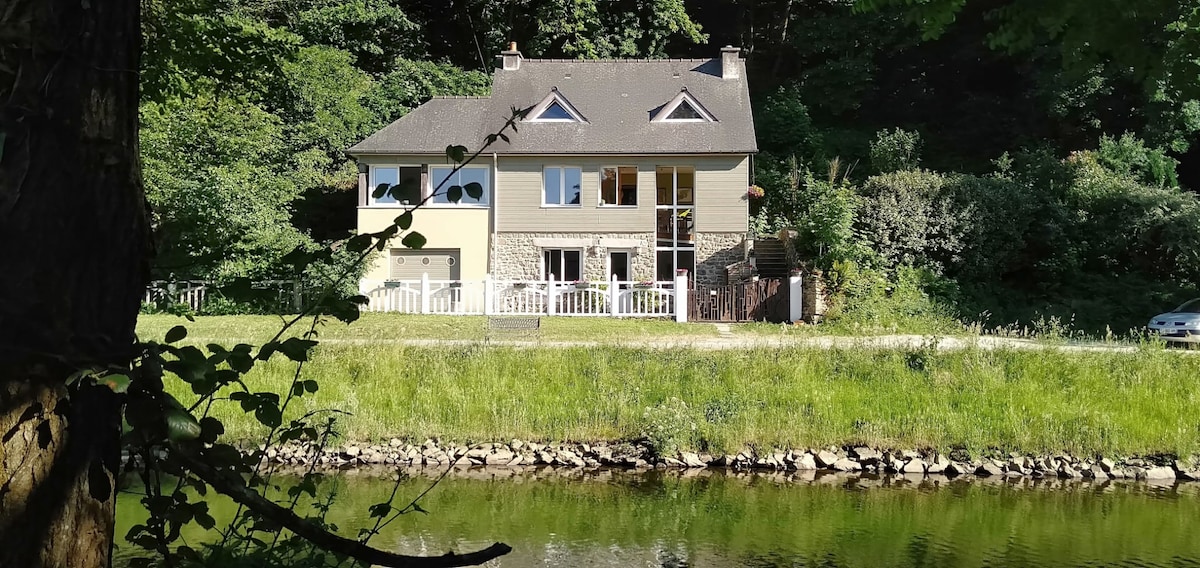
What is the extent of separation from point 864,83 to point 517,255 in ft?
53.8

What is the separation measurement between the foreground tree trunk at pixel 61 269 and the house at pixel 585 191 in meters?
23.9

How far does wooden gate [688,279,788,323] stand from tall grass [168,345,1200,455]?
723 cm

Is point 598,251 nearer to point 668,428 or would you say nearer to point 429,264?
point 429,264

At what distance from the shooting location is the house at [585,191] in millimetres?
25734

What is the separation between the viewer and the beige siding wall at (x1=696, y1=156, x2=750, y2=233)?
25.7 metres

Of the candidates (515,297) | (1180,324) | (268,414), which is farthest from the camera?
(515,297)

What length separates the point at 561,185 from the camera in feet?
86.5

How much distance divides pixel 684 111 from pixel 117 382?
83.6ft

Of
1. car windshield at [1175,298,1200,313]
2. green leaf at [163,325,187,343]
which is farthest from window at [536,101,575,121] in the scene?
green leaf at [163,325,187,343]

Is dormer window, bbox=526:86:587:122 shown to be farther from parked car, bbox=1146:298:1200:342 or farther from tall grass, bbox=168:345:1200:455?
parked car, bbox=1146:298:1200:342

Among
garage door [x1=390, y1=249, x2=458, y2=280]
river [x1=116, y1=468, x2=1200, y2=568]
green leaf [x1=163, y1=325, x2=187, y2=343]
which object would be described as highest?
garage door [x1=390, y1=249, x2=458, y2=280]

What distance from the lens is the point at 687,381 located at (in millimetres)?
12594

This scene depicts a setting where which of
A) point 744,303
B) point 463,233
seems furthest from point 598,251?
point 744,303

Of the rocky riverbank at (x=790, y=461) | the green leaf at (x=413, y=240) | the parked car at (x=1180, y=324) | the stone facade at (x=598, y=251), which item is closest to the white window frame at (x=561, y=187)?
the stone facade at (x=598, y=251)
